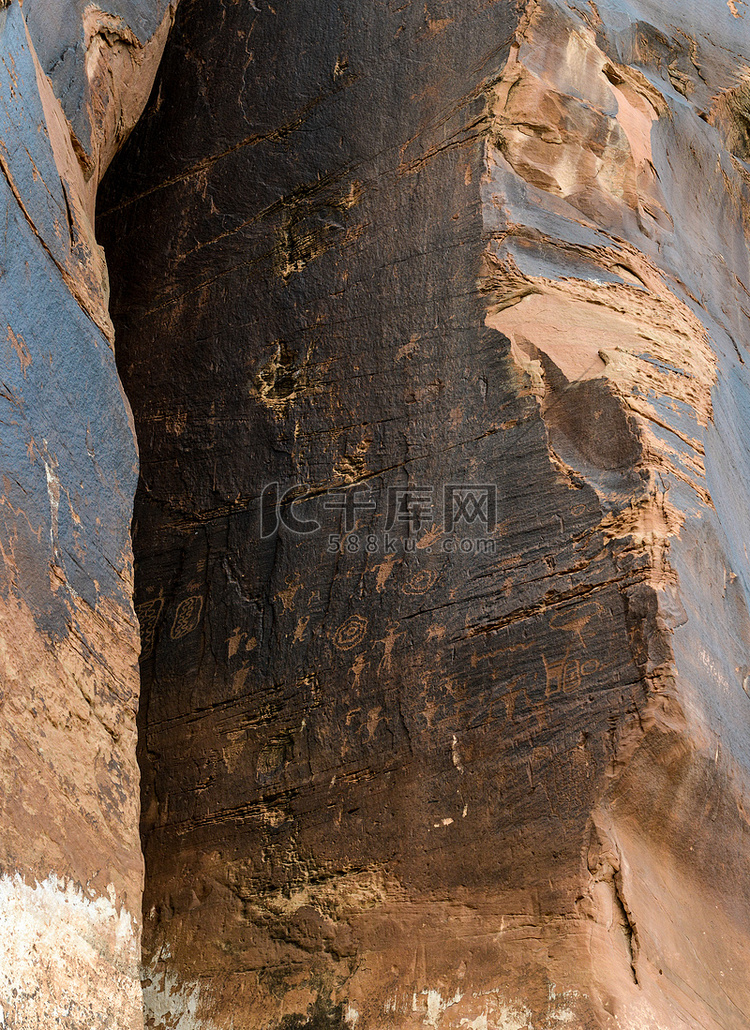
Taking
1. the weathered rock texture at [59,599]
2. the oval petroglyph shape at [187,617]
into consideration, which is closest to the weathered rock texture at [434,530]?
the oval petroglyph shape at [187,617]

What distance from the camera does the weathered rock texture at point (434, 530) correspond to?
304 cm

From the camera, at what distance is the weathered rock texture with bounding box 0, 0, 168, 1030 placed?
2.57 metres

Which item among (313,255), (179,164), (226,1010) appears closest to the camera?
(226,1010)

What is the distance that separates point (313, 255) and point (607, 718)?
199cm

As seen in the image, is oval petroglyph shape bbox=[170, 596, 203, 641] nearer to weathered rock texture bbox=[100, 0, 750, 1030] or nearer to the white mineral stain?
weathered rock texture bbox=[100, 0, 750, 1030]

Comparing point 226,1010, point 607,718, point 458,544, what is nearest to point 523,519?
point 458,544

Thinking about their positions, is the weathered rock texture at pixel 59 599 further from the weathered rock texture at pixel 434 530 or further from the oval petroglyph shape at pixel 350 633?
the oval petroglyph shape at pixel 350 633

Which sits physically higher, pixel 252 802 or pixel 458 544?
pixel 458 544

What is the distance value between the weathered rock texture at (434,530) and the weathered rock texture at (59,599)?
0.48 meters

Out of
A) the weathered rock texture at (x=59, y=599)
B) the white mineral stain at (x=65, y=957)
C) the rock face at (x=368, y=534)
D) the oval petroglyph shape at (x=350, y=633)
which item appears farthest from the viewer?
the oval petroglyph shape at (x=350, y=633)

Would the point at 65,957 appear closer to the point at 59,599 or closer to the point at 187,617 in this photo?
the point at 59,599

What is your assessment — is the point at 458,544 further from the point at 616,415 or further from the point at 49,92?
the point at 49,92

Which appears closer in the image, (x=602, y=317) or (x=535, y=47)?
(x=602, y=317)

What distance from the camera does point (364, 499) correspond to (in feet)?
11.8
